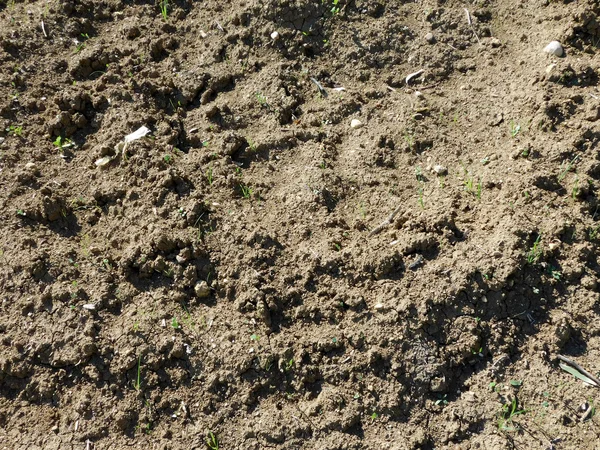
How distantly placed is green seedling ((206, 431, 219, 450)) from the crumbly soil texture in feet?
0.05

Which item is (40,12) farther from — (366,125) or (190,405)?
(190,405)

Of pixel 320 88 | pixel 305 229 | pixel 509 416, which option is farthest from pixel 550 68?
pixel 509 416

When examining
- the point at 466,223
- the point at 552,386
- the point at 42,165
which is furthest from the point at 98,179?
the point at 552,386

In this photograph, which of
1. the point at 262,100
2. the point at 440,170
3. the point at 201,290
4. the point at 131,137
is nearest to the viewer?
the point at 201,290

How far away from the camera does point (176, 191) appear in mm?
3279

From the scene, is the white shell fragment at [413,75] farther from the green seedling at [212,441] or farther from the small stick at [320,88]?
the green seedling at [212,441]

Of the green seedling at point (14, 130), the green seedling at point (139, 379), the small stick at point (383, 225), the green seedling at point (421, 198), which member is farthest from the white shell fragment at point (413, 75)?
the green seedling at point (14, 130)

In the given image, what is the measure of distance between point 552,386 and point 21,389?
97.6 inches

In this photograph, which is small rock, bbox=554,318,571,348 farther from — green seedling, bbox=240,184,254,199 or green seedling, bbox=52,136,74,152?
green seedling, bbox=52,136,74,152

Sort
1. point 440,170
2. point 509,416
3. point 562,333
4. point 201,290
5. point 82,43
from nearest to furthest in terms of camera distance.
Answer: point 509,416, point 562,333, point 201,290, point 440,170, point 82,43

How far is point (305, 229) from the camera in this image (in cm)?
312

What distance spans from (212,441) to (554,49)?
2863 millimetres

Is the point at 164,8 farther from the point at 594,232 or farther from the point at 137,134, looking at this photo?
the point at 594,232

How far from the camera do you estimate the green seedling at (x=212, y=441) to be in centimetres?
264
